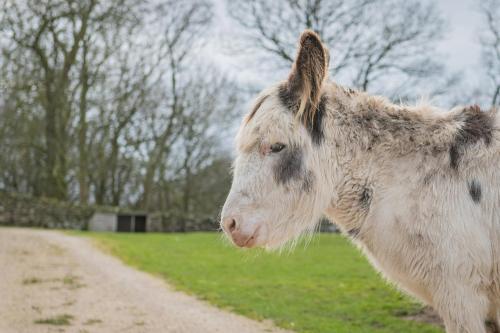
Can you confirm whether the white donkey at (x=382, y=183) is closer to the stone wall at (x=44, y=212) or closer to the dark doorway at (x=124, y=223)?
the stone wall at (x=44, y=212)

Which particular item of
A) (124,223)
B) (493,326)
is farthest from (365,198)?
(124,223)

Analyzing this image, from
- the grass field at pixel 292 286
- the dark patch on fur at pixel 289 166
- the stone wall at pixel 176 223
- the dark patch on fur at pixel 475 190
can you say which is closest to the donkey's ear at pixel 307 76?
the dark patch on fur at pixel 289 166

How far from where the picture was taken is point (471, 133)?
3.02m

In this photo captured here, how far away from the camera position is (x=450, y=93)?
2173cm

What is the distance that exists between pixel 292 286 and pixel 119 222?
2233 centimetres

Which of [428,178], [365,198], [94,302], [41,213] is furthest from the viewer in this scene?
[41,213]

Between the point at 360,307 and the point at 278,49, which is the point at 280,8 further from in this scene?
the point at 360,307

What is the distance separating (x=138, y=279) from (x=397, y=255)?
33.2 feet

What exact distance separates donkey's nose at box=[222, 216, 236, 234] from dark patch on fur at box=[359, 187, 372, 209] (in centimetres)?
81

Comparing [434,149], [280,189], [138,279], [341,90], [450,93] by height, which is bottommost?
[138,279]

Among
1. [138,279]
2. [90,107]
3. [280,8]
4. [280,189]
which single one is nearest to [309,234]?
[280,189]

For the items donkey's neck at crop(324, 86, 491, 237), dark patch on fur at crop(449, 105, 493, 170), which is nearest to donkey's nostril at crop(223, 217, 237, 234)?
donkey's neck at crop(324, 86, 491, 237)

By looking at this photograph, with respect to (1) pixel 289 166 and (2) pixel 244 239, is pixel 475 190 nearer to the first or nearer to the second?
(1) pixel 289 166

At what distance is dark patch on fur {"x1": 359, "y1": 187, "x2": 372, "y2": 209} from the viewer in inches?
123
